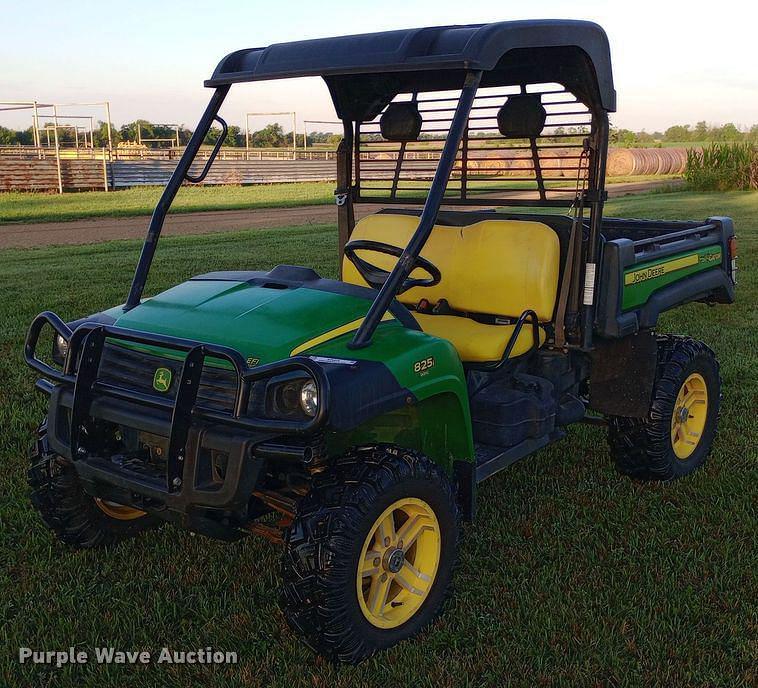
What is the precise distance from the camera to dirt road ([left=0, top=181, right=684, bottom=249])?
49.1 feet

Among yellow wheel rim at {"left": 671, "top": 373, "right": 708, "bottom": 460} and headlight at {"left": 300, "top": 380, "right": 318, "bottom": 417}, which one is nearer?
headlight at {"left": 300, "top": 380, "right": 318, "bottom": 417}

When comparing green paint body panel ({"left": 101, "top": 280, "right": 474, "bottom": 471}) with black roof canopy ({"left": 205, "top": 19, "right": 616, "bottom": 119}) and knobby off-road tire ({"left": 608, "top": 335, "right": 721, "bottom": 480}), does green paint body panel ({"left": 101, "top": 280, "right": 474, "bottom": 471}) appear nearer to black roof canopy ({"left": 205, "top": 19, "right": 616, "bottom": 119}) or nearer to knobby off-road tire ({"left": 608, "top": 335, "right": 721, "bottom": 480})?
black roof canopy ({"left": 205, "top": 19, "right": 616, "bottom": 119})

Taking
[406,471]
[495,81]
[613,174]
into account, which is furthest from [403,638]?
[613,174]

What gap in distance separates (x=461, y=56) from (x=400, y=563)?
1737 millimetres

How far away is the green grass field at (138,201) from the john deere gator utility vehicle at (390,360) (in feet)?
42.0

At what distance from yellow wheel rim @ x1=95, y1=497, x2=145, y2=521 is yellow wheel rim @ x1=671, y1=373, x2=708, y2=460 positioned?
8.81 ft

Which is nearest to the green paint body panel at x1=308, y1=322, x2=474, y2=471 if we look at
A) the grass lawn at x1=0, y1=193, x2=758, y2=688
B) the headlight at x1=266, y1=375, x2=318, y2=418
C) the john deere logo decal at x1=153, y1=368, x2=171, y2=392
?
the headlight at x1=266, y1=375, x2=318, y2=418

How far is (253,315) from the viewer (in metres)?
3.07

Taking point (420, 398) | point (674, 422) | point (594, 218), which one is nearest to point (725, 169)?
point (674, 422)

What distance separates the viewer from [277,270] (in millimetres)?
3502

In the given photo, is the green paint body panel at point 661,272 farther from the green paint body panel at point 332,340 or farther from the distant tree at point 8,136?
the distant tree at point 8,136

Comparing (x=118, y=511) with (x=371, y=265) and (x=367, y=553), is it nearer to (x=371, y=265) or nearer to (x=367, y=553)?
(x=367, y=553)

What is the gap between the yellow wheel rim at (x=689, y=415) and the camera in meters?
4.53

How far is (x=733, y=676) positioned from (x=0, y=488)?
3.27m
